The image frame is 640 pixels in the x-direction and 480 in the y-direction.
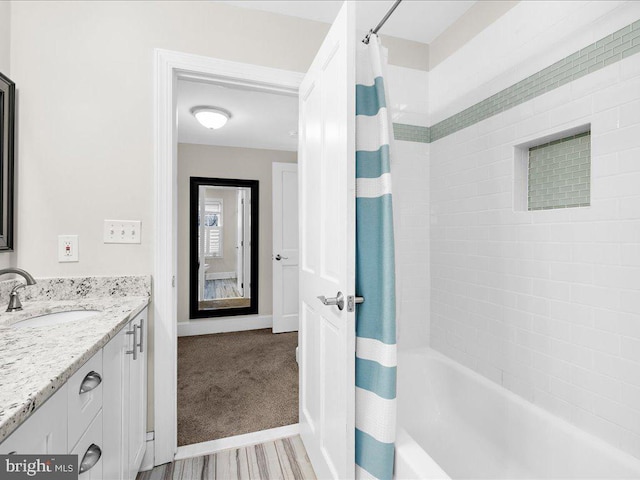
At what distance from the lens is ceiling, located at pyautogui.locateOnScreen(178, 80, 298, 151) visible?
271cm

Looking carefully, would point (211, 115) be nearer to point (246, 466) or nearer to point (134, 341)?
point (134, 341)

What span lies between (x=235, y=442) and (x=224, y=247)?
107 inches

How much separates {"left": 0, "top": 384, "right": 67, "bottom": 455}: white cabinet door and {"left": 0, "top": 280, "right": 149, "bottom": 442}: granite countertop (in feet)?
0.09

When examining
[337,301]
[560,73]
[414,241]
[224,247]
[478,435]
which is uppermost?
[560,73]

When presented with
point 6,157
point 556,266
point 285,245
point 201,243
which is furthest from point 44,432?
point 201,243

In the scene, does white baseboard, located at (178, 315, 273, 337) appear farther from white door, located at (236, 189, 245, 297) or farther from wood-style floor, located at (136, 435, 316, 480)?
wood-style floor, located at (136, 435, 316, 480)

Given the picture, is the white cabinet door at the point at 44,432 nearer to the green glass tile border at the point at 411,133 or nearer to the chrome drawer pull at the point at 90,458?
the chrome drawer pull at the point at 90,458

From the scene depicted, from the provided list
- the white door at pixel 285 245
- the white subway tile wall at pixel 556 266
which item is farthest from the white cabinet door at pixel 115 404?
the white door at pixel 285 245

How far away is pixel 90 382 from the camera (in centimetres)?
89

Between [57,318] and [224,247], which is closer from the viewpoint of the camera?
[57,318]

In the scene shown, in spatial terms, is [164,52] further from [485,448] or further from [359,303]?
[485,448]

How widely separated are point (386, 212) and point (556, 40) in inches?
41.8

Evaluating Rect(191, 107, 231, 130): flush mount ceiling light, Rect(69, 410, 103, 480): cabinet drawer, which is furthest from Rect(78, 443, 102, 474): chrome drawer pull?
Rect(191, 107, 231, 130): flush mount ceiling light

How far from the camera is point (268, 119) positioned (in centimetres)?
324
